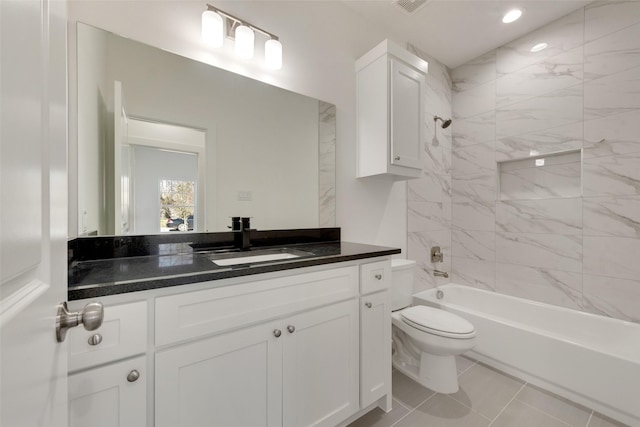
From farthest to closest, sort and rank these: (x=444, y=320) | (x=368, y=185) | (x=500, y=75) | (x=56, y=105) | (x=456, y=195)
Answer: (x=456, y=195) < (x=500, y=75) < (x=368, y=185) < (x=444, y=320) < (x=56, y=105)

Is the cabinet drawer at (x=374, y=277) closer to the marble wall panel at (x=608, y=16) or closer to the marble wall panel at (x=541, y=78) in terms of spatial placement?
the marble wall panel at (x=541, y=78)

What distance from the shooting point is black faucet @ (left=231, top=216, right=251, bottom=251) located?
1.46 m

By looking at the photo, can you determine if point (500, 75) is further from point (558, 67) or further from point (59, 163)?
point (59, 163)

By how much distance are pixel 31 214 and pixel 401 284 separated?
6.39ft

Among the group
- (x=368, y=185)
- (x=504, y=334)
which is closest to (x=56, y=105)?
(x=368, y=185)

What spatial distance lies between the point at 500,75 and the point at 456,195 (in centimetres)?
120

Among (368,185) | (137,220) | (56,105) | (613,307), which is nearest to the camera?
(56,105)

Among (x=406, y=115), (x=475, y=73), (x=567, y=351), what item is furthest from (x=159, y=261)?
(x=475, y=73)

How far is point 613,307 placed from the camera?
1.86 m

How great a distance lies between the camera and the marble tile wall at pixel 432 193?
2441 mm

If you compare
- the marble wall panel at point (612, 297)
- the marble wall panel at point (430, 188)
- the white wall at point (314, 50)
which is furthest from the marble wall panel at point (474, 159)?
the marble wall panel at point (612, 297)

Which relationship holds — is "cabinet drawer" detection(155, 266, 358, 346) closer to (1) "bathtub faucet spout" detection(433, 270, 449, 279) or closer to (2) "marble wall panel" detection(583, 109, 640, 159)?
(1) "bathtub faucet spout" detection(433, 270, 449, 279)

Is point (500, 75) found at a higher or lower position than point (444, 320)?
higher

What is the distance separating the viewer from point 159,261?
3.62 ft
